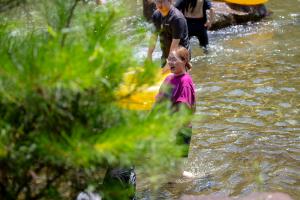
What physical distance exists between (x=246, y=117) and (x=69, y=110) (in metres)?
5.11

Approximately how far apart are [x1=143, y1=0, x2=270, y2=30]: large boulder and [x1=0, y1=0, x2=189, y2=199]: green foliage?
10.1m

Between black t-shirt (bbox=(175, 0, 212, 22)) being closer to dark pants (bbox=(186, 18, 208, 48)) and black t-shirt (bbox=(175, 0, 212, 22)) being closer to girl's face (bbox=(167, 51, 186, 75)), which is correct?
dark pants (bbox=(186, 18, 208, 48))

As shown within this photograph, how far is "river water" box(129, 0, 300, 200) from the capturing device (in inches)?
208

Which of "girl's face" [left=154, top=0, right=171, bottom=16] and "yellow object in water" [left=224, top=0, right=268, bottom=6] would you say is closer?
"girl's face" [left=154, top=0, right=171, bottom=16]

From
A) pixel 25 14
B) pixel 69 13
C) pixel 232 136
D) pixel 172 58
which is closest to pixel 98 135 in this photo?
pixel 69 13

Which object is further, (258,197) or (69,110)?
(258,197)

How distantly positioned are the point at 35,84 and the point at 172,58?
308 cm

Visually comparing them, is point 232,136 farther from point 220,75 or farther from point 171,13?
point 220,75

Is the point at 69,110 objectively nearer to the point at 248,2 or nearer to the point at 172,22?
the point at 172,22

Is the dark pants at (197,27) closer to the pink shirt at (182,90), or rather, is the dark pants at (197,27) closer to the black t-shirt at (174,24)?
the black t-shirt at (174,24)

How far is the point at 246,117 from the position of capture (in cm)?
690

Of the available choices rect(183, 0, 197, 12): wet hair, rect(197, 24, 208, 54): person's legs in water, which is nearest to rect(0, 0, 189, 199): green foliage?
rect(183, 0, 197, 12): wet hair

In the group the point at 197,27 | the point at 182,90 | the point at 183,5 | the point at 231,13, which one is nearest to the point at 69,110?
the point at 182,90

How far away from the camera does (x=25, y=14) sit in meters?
2.29
